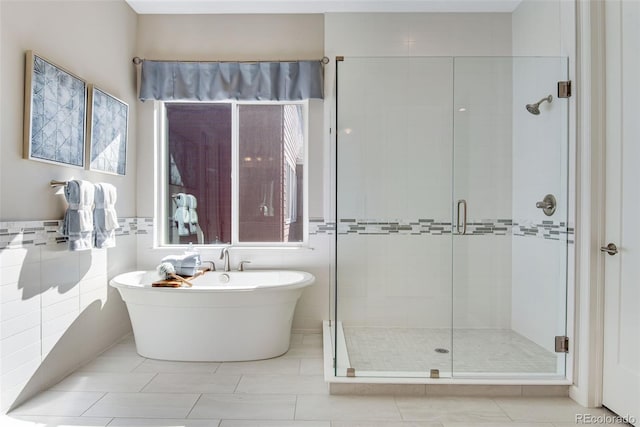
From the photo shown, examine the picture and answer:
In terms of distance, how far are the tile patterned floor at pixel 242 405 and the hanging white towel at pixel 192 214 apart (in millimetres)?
1367

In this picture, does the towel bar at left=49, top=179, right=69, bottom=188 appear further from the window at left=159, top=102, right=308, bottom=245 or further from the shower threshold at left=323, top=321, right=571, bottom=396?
the shower threshold at left=323, top=321, right=571, bottom=396

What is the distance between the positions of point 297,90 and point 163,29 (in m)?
1.37

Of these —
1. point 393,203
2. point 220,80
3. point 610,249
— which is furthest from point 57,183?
point 610,249

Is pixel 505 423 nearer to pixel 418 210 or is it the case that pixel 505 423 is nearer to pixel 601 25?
pixel 418 210

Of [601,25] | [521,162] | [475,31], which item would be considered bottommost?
[521,162]

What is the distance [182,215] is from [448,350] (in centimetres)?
259

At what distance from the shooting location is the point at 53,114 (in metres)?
2.38

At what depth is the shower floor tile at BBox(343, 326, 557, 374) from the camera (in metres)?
2.38

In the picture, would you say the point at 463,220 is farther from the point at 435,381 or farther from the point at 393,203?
the point at 435,381

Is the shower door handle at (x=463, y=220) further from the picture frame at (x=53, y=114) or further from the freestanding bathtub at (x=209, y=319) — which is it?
the picture frame at (x=53, y=114)

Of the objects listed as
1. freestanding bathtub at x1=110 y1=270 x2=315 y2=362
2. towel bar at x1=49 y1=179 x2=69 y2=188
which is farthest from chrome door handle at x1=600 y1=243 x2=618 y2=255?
towel bar at x1=49 y1=179 x2=69 y2=188

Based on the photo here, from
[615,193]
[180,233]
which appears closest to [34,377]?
[180,233]

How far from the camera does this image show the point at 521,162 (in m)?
2.57
